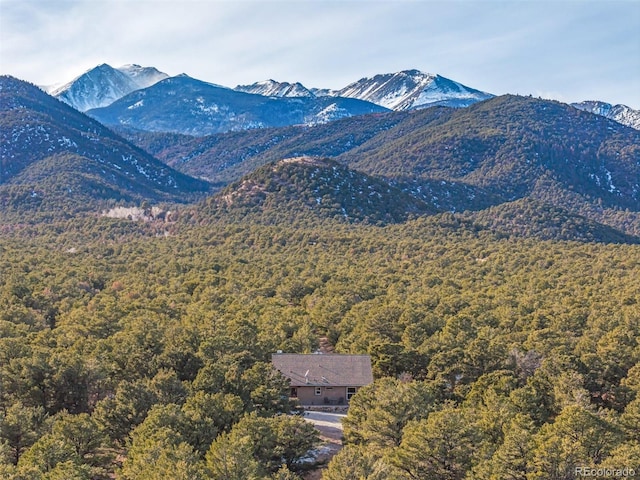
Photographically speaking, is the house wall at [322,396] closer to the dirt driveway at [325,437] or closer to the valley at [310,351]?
the dirt driveway at [325,437]

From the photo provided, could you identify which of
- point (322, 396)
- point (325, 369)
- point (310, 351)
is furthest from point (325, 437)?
point (310, 351)

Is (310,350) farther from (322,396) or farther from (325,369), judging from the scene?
(322,396)

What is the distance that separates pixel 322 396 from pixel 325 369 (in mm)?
2334

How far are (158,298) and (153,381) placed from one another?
31658 mm

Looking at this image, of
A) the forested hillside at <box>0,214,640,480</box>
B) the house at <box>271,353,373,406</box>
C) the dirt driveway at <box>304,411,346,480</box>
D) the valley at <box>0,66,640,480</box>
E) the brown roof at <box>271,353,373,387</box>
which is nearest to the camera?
the forested hillside at <box>0,214,640,480</box>

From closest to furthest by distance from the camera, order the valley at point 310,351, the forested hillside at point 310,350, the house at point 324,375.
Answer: the forested hillside at point 310,350 → the valley at point 310,351 → the house at point 324,375

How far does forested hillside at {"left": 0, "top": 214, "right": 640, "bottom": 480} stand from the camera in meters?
34.4

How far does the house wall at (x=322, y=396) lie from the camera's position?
176 ft

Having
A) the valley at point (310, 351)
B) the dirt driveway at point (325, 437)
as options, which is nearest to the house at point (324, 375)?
the dirt driveway at point (325, 437)

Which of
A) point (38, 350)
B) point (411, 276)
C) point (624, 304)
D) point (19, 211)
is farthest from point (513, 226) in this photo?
point (38, 350)

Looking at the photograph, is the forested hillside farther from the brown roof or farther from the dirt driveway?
the brown roof

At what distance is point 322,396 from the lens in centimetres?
5391

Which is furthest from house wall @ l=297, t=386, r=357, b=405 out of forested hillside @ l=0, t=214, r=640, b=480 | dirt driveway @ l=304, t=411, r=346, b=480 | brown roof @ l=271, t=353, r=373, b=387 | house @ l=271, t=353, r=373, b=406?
forested hillside @ l=0, t=214, r=640, b=480

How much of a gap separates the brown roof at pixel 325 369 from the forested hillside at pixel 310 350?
8.27 feet
